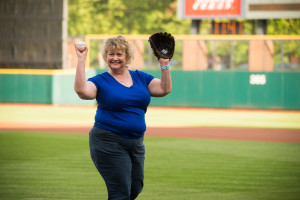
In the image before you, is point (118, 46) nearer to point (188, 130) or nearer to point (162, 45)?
point (162, 45)

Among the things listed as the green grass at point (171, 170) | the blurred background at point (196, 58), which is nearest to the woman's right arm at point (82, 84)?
the green grass at point (171, 170)

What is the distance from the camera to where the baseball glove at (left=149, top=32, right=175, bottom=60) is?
4844mm

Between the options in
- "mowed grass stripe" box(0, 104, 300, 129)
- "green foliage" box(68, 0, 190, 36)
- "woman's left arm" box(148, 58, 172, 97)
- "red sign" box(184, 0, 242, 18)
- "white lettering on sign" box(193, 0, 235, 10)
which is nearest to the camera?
"woman's left arm" box(148, 58, 172, 97)

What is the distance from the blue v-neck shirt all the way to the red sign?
19648 millimetres

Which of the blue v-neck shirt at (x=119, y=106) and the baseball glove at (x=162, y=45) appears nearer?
the blue v-neck shirt at (x=119, y=106)

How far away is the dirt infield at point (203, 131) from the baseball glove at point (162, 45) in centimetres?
884

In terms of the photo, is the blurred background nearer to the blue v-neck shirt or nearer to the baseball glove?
the baseball glove

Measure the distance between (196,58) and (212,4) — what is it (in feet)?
7.59

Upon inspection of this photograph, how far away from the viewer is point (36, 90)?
75.3ft

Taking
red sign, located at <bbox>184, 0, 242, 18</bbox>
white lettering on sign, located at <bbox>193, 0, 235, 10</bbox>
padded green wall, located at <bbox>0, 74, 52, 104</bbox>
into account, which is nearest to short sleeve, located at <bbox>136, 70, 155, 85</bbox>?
padded green wall, located at <bbox>0, 74, 52, 104</bbox>

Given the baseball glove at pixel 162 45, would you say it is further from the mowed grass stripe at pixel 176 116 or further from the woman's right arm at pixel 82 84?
Answer: the mowed grass stripe at pixel 176 116

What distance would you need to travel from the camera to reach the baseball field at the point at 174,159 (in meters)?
7.30

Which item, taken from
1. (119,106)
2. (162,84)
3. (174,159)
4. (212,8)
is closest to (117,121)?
(119,106)

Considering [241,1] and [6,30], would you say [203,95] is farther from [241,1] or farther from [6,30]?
[6,30]
